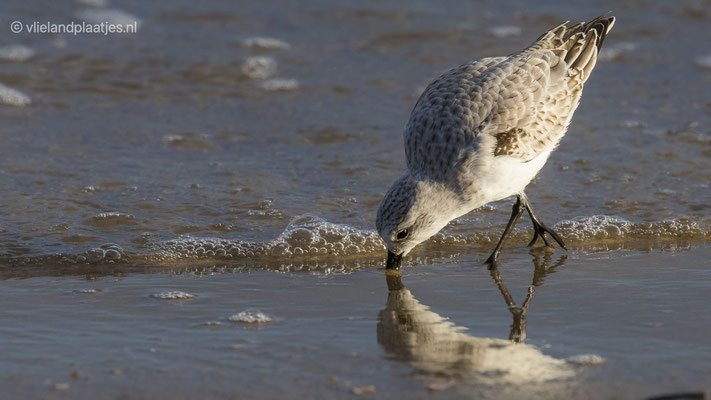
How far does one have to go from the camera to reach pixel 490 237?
6.64 meters

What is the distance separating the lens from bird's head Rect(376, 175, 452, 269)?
5598 mm

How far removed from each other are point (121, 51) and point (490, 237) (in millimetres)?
5827

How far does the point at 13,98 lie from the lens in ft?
30.3

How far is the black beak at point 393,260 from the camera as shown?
19.2 ft

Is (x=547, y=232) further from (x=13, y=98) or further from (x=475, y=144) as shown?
(x=13, y=98)

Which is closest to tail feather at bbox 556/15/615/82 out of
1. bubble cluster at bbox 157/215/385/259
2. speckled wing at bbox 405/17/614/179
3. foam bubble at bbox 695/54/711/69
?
speckled wing at bbox 405/17/614/179

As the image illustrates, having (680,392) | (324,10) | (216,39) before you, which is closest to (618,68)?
(324,10)

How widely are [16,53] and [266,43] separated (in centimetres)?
282

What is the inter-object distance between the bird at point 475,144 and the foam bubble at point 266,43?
16.8 feet

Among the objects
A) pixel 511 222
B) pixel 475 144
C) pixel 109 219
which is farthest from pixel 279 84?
pixel 475 144

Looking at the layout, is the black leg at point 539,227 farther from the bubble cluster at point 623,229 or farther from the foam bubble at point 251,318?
the foam bubble at point 251,318

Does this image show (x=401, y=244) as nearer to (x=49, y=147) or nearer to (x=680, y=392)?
(x=680, y=392)

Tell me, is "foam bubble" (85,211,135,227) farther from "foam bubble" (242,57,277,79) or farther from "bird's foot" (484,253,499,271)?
"foam bubble" (242,57,277,79)
